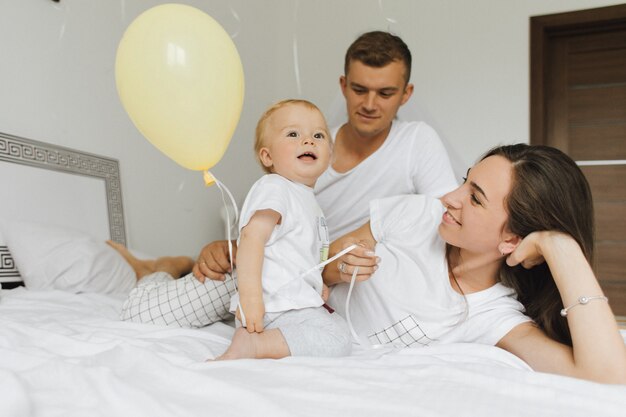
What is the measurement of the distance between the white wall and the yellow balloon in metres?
0.95

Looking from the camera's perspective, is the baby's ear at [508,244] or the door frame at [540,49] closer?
the baby's ear at [508,244]

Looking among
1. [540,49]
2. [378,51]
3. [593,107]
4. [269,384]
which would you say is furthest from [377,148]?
[593,107]

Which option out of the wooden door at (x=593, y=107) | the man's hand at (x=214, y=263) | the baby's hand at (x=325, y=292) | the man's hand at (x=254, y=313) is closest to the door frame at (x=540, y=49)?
the wooden door at (x=593, y=107)

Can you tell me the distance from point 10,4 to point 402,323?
1.70 metres

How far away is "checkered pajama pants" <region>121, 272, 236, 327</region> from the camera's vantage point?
133 cm

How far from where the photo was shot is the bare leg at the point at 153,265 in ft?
6.53

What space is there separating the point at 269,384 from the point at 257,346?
215mm

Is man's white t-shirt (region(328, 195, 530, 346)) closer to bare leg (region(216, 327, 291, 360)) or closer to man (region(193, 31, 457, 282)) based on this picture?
bare leg (region(216, 327, 291, 360))

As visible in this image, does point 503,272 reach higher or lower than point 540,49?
lower

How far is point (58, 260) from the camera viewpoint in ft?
5.56

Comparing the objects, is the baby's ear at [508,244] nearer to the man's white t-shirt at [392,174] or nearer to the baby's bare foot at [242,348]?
the baby's bare foot at [242,348]

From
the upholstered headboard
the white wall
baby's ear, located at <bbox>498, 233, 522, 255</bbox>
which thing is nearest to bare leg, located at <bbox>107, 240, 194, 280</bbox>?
Answer: the upholstered headboard

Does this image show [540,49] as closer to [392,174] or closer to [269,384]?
[392,174]

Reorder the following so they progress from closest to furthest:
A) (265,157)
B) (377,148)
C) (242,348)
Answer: (242,348), (265,157), (377,148)
